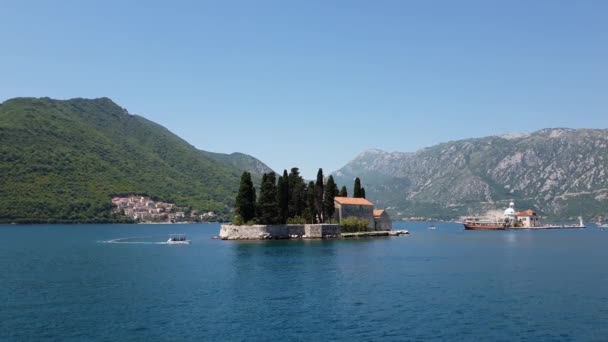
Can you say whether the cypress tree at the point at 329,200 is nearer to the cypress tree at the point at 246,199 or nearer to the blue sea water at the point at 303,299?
the cypress tree at the point at 246,199

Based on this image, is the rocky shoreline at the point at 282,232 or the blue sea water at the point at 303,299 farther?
the rocky shoreline at the point at 282,232

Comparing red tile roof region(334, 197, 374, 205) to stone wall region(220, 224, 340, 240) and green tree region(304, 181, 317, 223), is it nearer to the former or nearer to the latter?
stone wall region(220, 224, 340, 240)

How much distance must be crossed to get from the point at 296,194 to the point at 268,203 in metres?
8.92

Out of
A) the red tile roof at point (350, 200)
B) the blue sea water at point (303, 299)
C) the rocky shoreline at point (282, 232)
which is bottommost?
the blue sea water at point (303, 299)

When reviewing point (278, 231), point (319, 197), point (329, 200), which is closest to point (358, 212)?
point (329, 200)

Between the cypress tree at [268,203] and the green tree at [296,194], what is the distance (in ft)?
19.5

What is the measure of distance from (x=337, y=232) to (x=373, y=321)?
91.0m

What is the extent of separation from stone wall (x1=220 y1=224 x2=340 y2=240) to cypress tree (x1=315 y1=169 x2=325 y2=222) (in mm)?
4284

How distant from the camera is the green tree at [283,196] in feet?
399

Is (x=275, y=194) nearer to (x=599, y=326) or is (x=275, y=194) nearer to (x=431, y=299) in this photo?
(x=431, y=299)

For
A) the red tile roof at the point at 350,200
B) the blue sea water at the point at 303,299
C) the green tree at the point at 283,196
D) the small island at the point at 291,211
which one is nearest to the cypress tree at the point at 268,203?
the small island at the point at 291,211

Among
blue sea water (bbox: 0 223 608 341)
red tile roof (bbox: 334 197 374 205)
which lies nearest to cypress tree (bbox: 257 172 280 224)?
red tile roof (bbox: 334 197 374 205)

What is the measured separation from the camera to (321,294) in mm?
53438

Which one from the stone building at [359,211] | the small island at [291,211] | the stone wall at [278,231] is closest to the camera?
the small island at [291,211]
